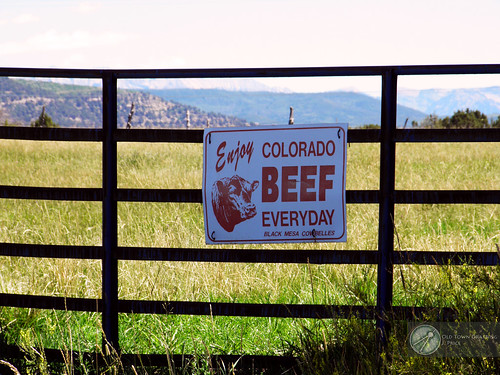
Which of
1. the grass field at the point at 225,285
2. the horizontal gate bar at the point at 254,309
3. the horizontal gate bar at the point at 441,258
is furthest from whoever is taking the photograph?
the horizontal gate bar at the point at 254,309

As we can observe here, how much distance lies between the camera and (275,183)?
396cm

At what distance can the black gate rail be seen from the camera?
3.84 metres

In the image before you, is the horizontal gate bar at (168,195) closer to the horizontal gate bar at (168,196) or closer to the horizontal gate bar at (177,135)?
the horizontal gate bar at (168,196)

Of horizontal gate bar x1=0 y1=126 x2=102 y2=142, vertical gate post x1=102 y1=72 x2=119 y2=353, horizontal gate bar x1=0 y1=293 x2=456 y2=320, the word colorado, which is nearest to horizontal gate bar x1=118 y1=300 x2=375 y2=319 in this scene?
horizontal gate bar x1=0 y1=293 x2=456 y2=320

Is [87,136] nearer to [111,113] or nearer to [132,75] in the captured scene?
[111,113]

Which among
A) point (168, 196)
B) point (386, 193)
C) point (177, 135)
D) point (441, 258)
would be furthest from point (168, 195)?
point (441, 258)

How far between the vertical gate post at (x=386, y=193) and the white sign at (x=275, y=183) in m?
0.27

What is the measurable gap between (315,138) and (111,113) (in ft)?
4.85

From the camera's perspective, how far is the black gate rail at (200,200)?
384 cm

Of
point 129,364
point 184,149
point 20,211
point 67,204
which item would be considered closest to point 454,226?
point 129,364

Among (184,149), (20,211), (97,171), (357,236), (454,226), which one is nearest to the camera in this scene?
(357,236)

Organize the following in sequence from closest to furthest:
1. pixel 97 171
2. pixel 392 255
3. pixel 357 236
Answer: pixel 392 255, pixel 357 236, pixel 97 171

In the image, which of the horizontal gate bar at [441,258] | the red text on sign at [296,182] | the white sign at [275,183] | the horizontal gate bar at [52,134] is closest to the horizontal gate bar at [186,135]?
the horizontal gate bar at [52,134]

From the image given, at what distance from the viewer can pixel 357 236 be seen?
6.65m
